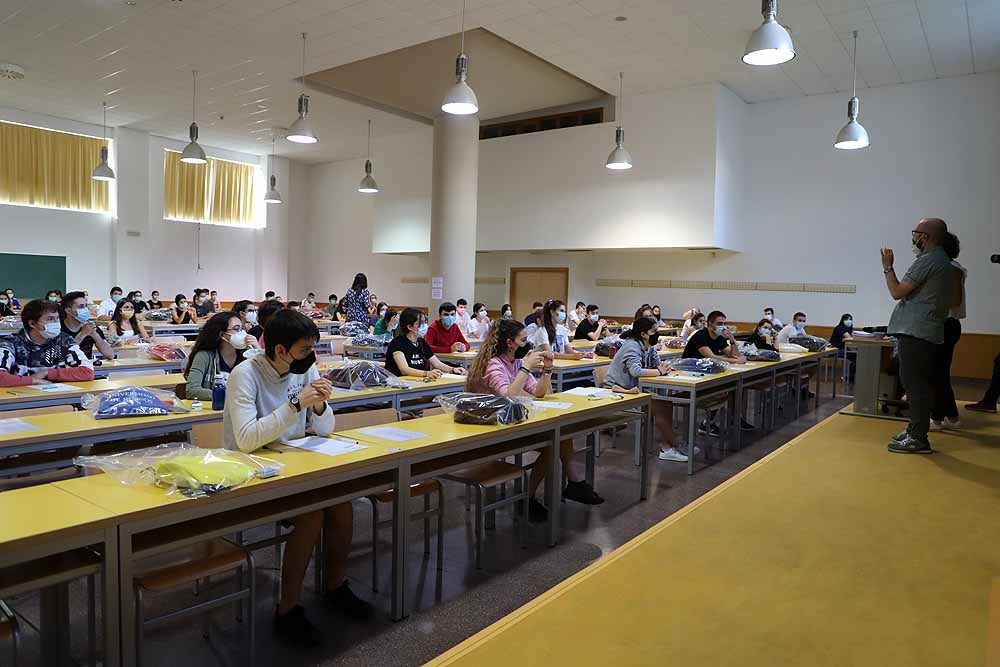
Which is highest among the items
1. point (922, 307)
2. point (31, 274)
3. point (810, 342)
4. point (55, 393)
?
point (31, 274)

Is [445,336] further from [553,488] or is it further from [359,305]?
[553,488]

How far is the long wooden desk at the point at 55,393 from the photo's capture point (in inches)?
148

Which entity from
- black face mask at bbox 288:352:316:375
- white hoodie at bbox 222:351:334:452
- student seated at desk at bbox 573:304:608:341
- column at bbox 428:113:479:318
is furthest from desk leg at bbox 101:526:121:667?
column at bbox 428:113:479:318

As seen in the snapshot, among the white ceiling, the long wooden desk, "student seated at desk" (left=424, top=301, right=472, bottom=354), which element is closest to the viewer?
the long wooden desk

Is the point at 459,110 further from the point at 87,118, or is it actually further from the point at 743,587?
the point at 87,118

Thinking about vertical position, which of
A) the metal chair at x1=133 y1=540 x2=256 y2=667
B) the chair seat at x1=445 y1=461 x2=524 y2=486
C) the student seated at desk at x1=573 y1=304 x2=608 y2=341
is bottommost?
the metal chair at x1=133 y1=540 x2=256 y2=667

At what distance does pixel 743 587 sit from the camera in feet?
5.99

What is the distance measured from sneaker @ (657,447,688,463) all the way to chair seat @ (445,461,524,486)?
2.45 metres

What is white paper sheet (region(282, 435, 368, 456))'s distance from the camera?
264 centimetres

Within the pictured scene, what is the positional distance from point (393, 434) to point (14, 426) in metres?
1.68

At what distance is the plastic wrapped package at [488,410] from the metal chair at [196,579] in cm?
123

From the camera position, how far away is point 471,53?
9.53 meters

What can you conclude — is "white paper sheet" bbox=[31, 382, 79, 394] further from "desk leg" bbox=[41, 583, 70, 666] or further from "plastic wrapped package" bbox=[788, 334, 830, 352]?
"plastic wrapped package" bbox=[788, 334, 830, 352]

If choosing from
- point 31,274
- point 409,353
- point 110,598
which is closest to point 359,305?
point 409,353
